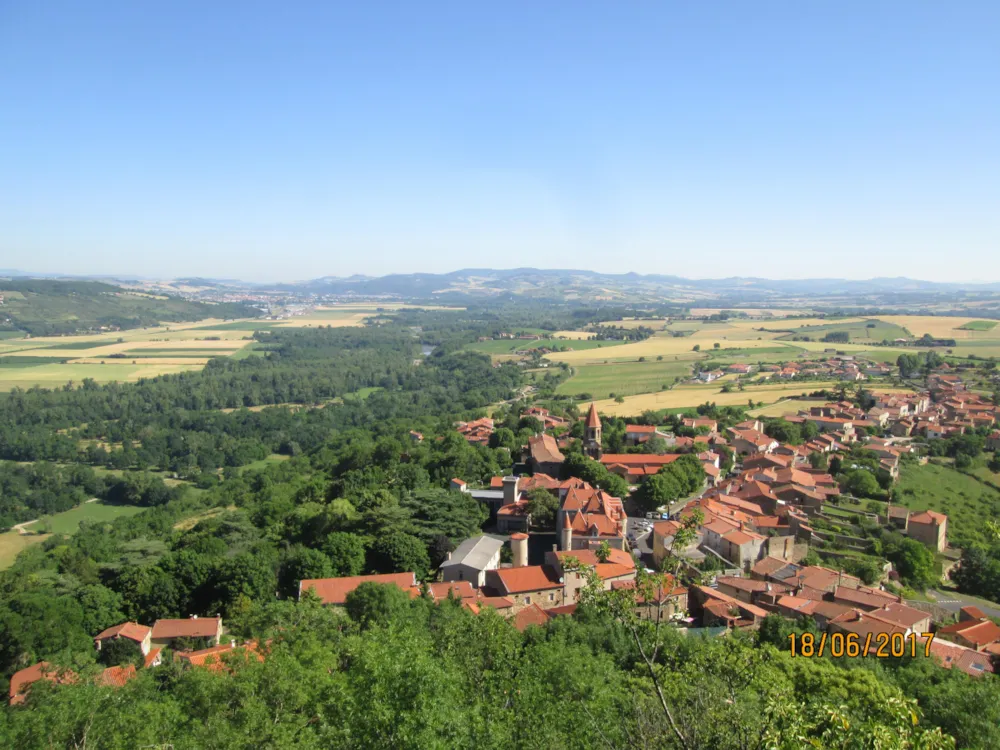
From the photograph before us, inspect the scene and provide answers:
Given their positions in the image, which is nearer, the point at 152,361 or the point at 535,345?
the point at 152,361

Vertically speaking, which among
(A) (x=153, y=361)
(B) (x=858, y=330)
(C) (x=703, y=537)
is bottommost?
(A) (x=153, y=361)

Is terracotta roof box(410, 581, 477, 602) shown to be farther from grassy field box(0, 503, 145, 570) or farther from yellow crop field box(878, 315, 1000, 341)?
yellow crop field box(878, 315, 1000, 341)

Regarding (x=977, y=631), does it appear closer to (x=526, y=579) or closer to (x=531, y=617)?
(x=531, y=617)

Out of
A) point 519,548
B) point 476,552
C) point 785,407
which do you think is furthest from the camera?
point 785,407

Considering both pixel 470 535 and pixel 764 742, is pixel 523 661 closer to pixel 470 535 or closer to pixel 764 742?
pixel 764 742

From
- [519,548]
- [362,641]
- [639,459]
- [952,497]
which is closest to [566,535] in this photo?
[519,548]

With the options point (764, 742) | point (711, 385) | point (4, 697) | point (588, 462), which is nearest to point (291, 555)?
point (4, 697)

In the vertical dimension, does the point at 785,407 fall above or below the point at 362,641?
below
